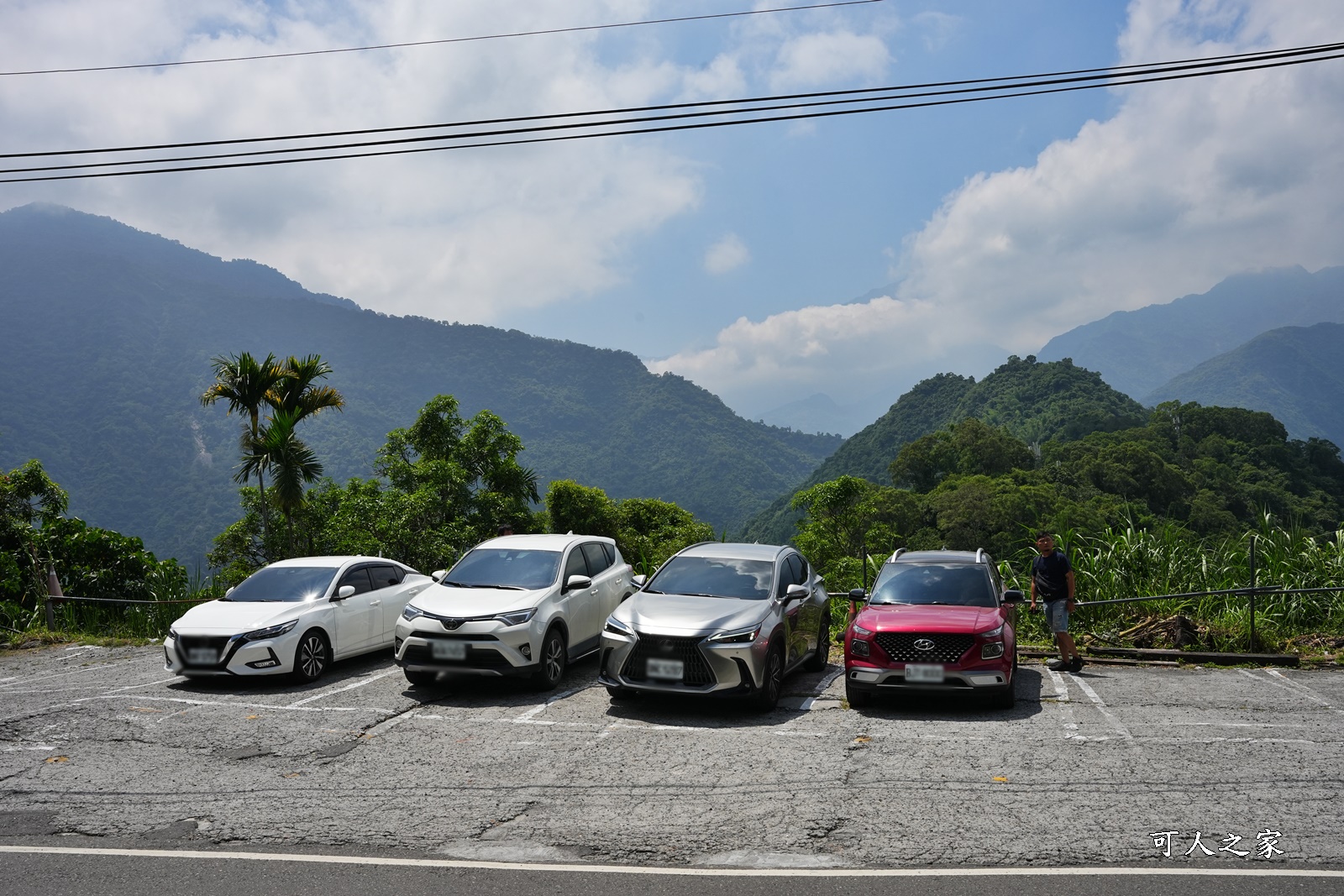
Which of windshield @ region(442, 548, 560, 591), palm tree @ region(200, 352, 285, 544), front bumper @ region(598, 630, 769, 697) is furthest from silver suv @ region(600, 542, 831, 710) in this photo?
palm tree @ region(200, 352, 285, 544)

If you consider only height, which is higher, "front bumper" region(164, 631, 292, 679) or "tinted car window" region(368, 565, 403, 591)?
"tinted car window" region(368, 565, 403, 591)

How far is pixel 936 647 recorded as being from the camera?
9.08 meters

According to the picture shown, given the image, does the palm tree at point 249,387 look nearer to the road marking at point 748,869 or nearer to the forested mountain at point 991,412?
the road marking at point 748,869

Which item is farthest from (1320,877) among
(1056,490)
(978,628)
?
(1056,490)

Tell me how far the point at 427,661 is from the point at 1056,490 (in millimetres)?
44581

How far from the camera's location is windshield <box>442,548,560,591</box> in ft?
35.8

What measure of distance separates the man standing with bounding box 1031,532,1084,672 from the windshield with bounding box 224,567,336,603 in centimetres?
878

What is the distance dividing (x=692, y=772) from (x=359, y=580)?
6.64 metres

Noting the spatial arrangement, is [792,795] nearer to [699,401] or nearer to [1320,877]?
[1320,877]

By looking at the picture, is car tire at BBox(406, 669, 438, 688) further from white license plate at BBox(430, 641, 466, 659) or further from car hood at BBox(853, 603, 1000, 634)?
car hood at BBox(853, 603, 1000, 634)

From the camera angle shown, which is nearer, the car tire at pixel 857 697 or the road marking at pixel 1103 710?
the road marking at pixel 1103 710

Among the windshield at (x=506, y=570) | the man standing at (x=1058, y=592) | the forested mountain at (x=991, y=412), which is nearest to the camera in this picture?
the windshield at (x=506, y=570)

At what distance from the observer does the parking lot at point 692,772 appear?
18.4 ft

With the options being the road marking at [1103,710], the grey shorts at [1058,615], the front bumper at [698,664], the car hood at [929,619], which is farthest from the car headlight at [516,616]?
the grey shorts at [1058,615]
